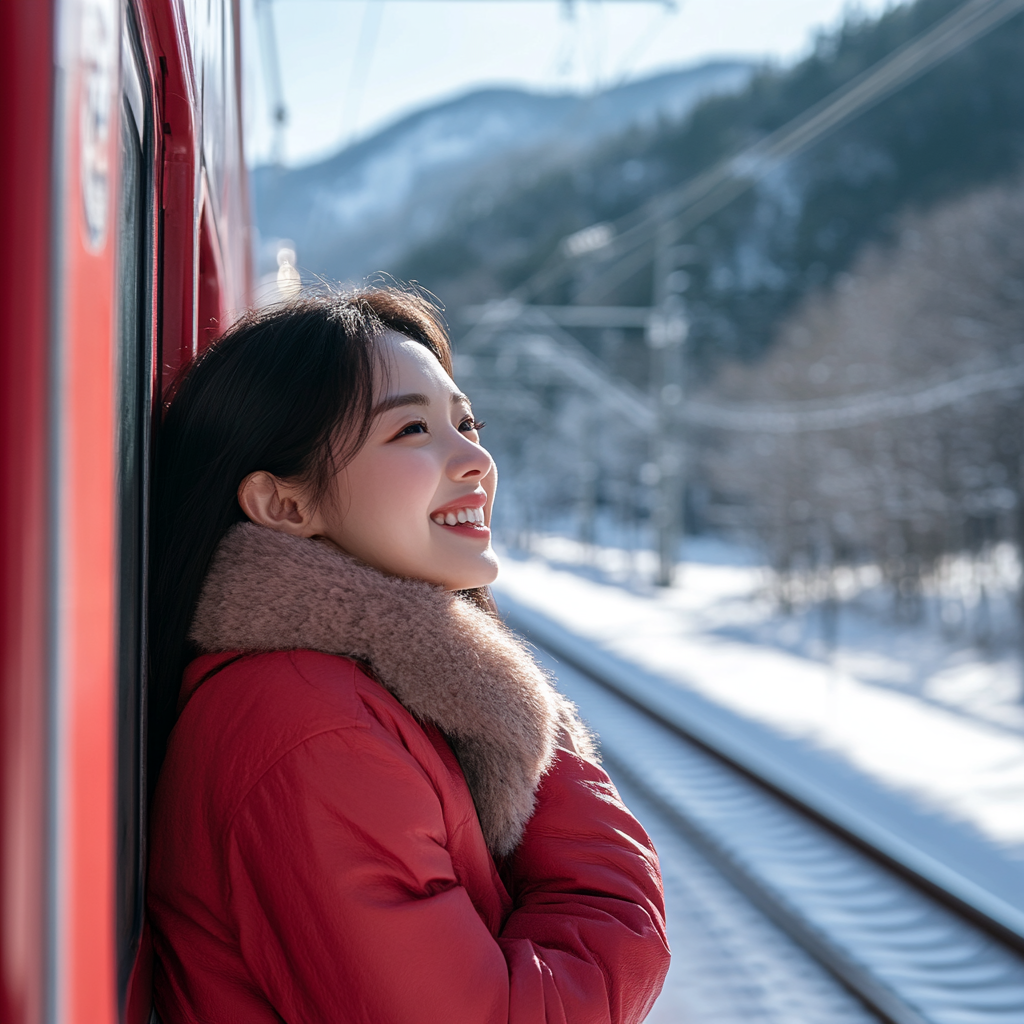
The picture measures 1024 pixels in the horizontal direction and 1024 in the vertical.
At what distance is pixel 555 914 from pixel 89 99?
1.03 m

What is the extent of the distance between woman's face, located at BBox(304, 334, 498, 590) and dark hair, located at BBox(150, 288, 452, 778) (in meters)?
0.03

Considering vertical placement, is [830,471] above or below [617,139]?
below

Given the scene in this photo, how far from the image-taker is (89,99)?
527 mm

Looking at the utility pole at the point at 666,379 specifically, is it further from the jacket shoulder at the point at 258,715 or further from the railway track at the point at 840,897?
the jacket shoulder at the point at 258,715

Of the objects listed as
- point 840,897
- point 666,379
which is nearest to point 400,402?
point 840,897

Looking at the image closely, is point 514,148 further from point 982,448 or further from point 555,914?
point 555,914

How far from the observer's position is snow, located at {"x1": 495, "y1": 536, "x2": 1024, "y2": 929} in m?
6.20

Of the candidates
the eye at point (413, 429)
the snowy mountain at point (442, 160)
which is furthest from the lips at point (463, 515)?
the snowy mountain at point (442, 160)

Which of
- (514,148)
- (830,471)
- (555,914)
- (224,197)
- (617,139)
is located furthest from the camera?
(514,148)

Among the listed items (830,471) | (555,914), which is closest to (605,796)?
(555,914)

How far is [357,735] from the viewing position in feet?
3.52

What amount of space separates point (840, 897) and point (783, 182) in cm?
7392

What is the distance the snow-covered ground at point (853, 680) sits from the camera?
6836mm

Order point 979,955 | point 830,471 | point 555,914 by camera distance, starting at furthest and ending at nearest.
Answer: point 830,471
point 979,955
point 555,914
